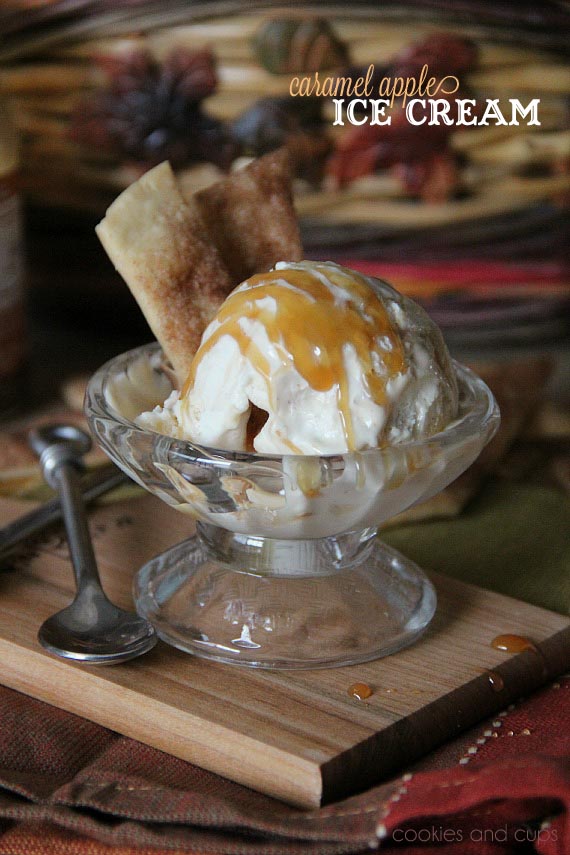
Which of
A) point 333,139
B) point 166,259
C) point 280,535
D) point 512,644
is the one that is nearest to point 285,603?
point 280,535

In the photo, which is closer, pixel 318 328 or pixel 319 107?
pixel 318 328

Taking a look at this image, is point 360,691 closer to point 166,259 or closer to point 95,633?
point 95,633

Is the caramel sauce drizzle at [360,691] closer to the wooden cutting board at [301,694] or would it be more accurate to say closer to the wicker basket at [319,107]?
the wooden cutting board at [301,694]

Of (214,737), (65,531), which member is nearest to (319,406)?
(214,737)

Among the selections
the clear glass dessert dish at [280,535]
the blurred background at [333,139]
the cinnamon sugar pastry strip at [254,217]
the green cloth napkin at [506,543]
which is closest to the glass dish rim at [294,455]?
the clear glass dessert dish at [280,535]

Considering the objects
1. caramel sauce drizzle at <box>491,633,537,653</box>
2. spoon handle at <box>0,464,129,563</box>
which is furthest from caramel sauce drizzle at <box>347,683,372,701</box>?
spoon handle at <box>0,464,129,563</box>

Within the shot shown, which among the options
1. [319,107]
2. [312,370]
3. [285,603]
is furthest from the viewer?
[319,107]

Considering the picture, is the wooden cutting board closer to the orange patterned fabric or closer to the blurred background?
the orange patterned fabric
